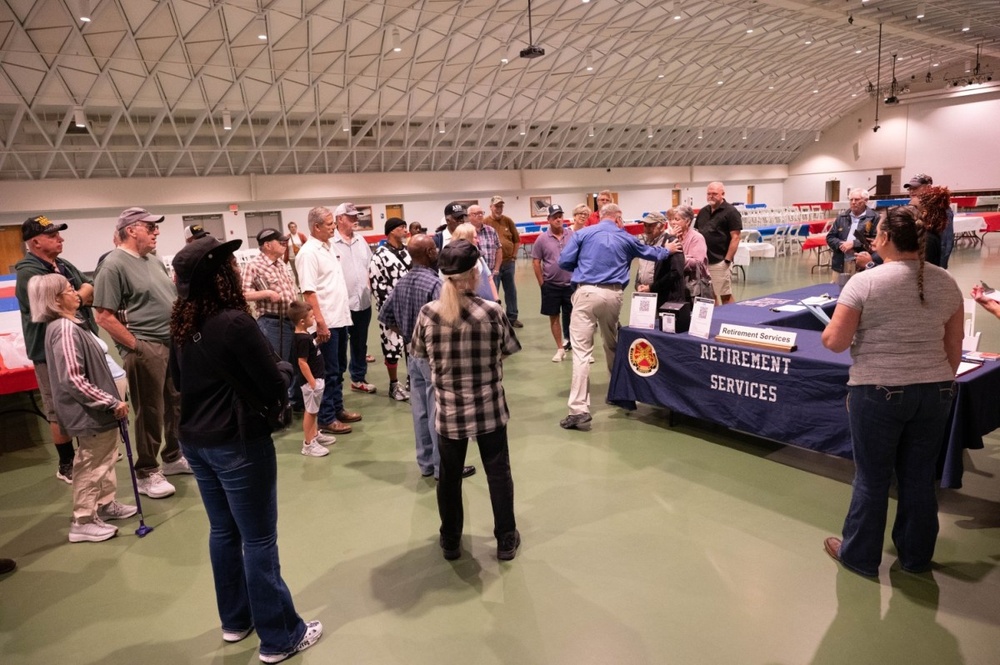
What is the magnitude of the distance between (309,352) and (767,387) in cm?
300

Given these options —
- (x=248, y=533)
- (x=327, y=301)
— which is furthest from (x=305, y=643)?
(x=327, y=301)

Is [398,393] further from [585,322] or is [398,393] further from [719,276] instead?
[719,276]

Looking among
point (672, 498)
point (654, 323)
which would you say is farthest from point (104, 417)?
point (654, 323)

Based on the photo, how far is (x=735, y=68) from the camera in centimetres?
2512

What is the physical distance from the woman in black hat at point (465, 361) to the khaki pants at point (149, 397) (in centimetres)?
189

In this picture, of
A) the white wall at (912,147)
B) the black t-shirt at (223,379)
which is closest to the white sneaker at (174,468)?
the black t-shirt at (223,379)

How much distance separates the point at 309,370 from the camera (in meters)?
4.09

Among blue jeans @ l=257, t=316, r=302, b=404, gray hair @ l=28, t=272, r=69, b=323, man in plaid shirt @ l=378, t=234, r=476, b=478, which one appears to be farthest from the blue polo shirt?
gray hair @ l=28, t=272, r=69, b=323

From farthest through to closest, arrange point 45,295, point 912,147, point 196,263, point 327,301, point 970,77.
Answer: point 912,147 < point 970,77 < point 327,301 < point 45,295 < point 196,263

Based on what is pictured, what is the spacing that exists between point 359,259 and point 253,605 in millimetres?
3530

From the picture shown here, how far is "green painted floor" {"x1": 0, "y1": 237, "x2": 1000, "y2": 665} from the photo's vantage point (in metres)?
2.31

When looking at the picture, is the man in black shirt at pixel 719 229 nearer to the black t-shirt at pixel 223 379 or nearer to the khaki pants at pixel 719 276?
the khaki pants at pixel 719 276

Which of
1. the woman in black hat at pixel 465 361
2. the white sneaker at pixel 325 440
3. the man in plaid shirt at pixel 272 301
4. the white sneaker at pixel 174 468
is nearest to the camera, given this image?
the woman in black hat at pixel 465 361

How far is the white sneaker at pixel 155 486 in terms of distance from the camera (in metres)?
3.80
